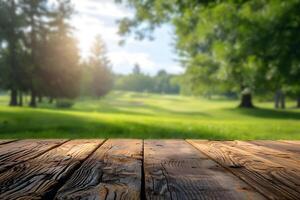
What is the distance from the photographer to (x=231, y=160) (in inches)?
83.0

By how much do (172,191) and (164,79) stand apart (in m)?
137

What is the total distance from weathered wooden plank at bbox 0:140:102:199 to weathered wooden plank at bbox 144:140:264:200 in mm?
419

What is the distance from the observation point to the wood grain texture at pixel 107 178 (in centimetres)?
129

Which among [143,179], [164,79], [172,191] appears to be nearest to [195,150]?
[143,179]

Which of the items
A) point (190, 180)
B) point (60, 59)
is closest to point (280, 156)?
point (190, 180)

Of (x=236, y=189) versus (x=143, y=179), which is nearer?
(x=236, y=189)

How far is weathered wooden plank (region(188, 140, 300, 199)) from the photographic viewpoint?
1.38 m

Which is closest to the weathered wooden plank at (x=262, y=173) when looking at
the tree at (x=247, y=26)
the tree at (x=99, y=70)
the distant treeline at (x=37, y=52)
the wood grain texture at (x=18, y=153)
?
the wood grain texture at (x=18, y=153)

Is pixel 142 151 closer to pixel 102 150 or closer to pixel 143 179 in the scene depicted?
pixel 102 150

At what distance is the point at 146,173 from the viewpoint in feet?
5.52

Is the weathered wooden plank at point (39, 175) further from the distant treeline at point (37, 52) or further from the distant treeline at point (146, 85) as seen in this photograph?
the distant treeline at point (146, 85)

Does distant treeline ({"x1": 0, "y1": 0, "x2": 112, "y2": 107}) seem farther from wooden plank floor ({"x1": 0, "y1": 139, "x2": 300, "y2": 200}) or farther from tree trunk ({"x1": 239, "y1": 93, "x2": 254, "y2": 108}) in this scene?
wooden plank floor ({"x1": 0, "y1": 139, "x2": 300, "y2": 200})

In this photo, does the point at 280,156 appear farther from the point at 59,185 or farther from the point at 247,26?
the point at 247,26

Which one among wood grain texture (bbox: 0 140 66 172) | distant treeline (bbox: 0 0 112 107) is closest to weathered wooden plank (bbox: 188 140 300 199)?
wood grain texture (bbox: 0 140 66 172)
